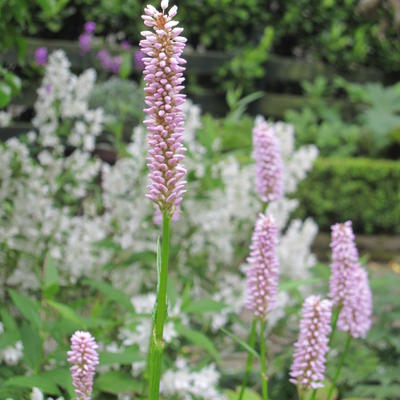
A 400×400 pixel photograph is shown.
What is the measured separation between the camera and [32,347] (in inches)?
73.5

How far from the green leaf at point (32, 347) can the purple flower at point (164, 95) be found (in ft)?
2.80

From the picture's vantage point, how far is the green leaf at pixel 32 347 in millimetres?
1825

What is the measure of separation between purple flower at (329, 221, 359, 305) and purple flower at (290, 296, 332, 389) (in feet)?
0.61

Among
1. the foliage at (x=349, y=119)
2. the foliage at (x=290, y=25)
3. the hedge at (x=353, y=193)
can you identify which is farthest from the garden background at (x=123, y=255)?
the foliage at (x=349, y=119)

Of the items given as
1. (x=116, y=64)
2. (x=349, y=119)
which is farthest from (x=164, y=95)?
(x=349, y=119)

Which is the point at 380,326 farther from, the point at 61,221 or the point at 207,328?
the point at 61,221

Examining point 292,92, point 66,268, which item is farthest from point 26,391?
point 292,92

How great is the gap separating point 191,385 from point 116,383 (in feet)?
0.97

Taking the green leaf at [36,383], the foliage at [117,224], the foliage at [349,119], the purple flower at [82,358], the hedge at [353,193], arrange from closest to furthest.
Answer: the purple flower at [82,358] < the green leaf at [36,383] < the foliage at [117,224] < the hedge at [353,193] < the foliage at [349,119]

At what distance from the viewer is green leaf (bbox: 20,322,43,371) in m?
1.83

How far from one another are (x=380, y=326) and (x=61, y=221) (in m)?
1.22

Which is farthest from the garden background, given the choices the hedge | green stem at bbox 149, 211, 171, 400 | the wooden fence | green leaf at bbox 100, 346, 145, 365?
the hedge

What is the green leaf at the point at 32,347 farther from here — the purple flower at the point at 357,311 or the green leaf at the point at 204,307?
the purple flower at the point at 357,311

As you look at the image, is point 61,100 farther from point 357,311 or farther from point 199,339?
point 357,311
